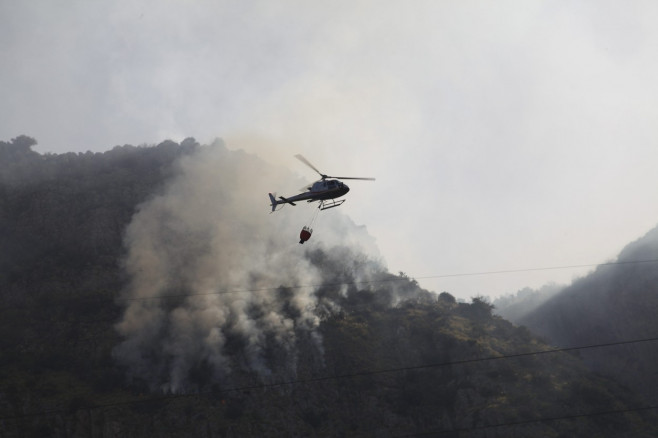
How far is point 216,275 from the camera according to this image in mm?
105000

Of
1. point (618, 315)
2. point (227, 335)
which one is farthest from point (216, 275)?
point (618, 315)

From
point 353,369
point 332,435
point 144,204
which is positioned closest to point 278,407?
point 332,435

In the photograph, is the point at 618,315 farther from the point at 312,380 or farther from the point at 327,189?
the point at 327,189

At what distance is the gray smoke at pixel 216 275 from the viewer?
8788 centimetres

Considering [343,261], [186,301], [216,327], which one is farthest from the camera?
[343,261]

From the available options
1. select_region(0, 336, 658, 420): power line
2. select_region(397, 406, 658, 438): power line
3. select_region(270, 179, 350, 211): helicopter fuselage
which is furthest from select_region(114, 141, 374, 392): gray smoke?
select_region(270, 179, 350, 211): helicopter fuselage

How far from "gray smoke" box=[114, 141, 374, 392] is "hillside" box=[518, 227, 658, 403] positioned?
5248 cm

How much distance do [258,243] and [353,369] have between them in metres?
39.7

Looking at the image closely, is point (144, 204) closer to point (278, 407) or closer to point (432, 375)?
point (278, 407)

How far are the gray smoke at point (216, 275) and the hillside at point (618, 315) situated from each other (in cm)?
5248

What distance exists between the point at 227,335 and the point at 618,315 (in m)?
82.2

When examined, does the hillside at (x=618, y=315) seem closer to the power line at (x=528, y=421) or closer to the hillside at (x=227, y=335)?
the hillside at (x=227, y=335)

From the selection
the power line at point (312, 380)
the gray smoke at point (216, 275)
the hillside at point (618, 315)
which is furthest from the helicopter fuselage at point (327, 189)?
the hillside at point (618, 315)

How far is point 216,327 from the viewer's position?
91688 millimetres
